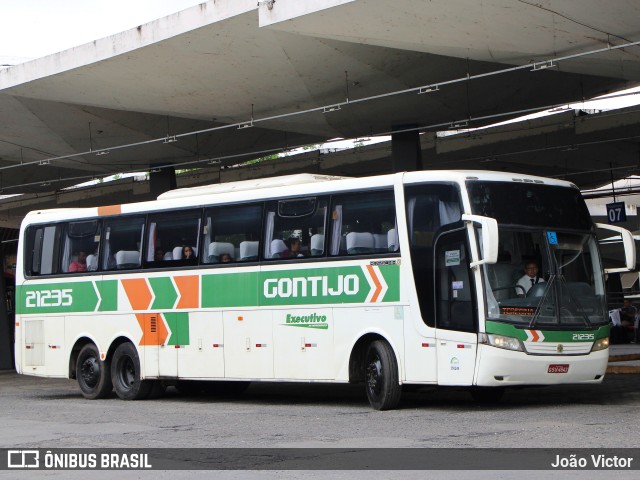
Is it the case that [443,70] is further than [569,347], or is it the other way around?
[443,70]

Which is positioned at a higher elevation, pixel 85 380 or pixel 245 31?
pixel 245 31

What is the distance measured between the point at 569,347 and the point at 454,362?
1.49m

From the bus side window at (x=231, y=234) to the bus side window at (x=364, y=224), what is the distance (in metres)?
1.60

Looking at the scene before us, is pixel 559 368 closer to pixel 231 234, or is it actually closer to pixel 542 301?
pixel 542 301

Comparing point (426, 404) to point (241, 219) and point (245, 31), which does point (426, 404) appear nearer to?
point (241, 219)

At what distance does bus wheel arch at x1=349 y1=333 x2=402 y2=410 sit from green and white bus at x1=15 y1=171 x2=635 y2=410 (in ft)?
0.08

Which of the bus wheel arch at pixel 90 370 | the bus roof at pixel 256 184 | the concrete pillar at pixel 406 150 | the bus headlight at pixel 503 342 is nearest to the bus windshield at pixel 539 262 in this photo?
the bus headlight at pixel 503 342

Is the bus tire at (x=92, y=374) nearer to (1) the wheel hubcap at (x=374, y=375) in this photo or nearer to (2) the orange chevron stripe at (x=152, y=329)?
(2) the orange chevron stripe at (x=152, y=329)

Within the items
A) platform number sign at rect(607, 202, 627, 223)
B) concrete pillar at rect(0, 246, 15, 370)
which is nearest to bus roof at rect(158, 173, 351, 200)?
platform number sign at rect(607, 202, 627, 223)

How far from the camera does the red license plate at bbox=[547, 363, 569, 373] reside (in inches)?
567

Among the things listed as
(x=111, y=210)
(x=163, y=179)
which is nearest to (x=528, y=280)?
(x=111, y=210)

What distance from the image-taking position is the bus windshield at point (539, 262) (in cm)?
1442

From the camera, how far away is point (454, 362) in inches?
572
